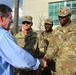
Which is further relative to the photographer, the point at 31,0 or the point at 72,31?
the point at 31,0

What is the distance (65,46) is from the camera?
545cm

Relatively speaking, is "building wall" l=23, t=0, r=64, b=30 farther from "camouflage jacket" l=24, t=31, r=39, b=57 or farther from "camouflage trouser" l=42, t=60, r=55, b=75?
"camouflage jacket" l=24, t=31, r=39, b=57

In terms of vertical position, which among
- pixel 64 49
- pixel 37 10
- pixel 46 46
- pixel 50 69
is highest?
pixel 64 49

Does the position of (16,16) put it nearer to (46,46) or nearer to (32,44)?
(46,46)

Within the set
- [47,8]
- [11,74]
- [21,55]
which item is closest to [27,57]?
[21,55]

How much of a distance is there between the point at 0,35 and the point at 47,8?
1781 inches

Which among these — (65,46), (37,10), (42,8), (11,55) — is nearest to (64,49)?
(65,46)

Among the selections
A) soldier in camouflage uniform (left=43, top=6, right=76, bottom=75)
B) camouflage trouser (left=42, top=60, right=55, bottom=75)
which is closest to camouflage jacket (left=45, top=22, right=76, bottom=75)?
soldier in camouflage uniform (left=43, top=6, right=76, bottom=75)

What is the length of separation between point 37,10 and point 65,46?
45273 mm

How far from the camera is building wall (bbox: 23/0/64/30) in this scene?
159 feet

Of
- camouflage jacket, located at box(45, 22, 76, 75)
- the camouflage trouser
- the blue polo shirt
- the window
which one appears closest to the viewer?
the blue polo shirt

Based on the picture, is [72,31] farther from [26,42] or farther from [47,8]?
[47,8]

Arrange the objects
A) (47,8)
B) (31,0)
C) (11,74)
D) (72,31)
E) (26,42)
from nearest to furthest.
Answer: (11,74) < (72,31) < (26,42) < (47,8) < (31,0)

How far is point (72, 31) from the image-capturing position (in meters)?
5.48
